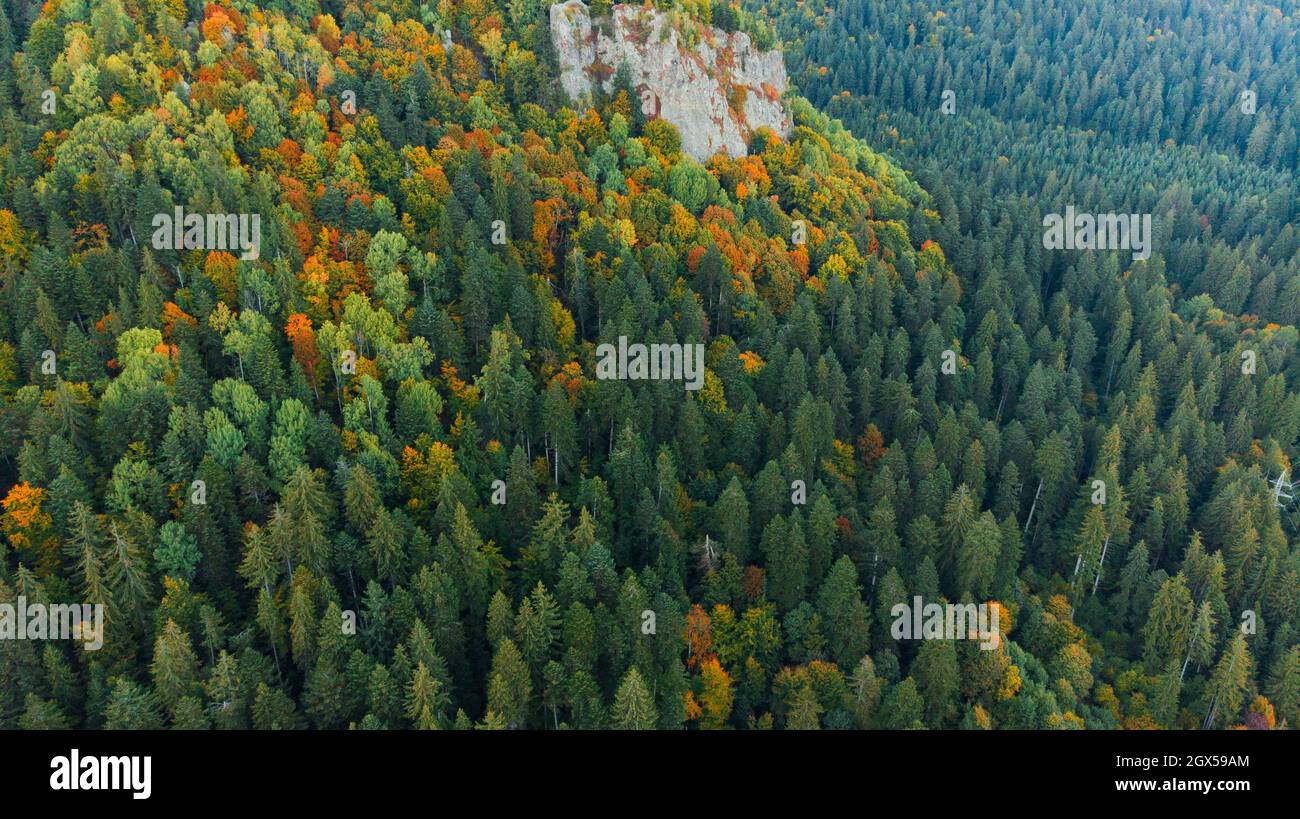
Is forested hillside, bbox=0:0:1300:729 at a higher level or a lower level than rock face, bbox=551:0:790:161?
lower

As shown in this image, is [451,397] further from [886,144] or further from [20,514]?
[886,144]

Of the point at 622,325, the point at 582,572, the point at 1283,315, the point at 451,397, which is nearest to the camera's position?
the point at 582,572

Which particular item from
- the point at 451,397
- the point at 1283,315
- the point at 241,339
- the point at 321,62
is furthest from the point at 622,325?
the point at 1283,315

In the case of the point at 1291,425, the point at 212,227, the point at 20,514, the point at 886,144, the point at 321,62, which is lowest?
the point at 20,514

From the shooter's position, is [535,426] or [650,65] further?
[650,65]

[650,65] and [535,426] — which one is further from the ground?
[650,65]

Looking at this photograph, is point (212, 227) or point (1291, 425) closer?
point (212, 227)

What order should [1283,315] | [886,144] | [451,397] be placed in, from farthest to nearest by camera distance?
[886,144]
[1283,315]
[451,397]

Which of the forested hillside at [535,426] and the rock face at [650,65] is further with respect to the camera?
the rock face at [650,65]
